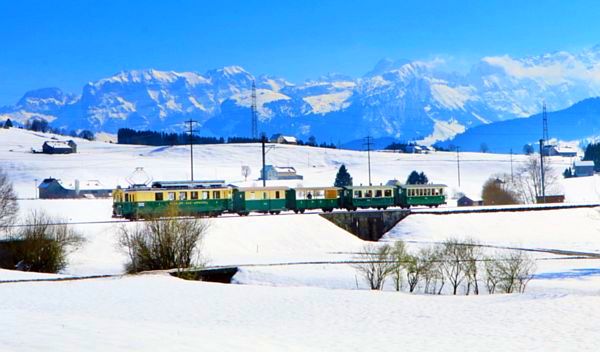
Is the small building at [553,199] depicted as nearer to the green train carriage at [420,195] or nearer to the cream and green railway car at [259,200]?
the green train carriage at [420,195]

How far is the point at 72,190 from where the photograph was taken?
12950cm

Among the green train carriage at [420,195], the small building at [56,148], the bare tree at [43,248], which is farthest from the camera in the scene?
the small building at [56,148]

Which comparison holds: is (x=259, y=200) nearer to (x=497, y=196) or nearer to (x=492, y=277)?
(x=492, y=277)

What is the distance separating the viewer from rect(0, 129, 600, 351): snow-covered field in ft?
70.0

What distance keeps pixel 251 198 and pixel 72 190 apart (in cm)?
6265

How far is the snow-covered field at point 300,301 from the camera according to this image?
21.3 metres

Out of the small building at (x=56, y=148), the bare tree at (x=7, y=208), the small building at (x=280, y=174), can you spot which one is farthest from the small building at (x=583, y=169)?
the bare tree at (x=7, y=208)

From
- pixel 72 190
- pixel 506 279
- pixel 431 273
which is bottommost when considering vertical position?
pixel 506 279

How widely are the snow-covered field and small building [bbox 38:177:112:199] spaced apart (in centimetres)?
4462

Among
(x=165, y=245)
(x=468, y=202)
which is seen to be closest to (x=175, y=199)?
(x=165, y=245)

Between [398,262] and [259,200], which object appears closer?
[398,262]

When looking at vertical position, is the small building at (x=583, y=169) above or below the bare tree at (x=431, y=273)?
above

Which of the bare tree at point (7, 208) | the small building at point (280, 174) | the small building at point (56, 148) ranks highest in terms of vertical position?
the small building at point (56, 148)

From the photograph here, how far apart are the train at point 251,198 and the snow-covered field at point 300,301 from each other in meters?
5.75
